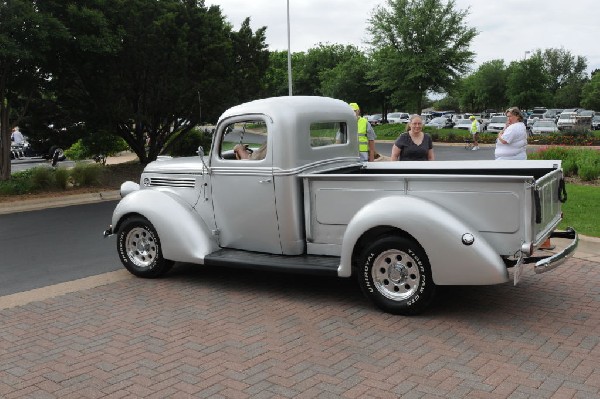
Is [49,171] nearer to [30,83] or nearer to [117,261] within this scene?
[30,83]

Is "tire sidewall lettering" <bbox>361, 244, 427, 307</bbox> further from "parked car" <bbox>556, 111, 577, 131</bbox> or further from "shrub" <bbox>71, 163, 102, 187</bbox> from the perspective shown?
"parked car" <bbox>556, 111, 577, 131</bbox>

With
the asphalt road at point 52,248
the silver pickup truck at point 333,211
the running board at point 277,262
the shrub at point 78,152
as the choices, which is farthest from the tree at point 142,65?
the running board at point 277,262

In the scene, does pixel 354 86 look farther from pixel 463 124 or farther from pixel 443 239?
pixel 443 239

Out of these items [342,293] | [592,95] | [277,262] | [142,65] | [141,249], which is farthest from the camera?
[592,95]

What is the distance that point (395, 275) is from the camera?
564 centimetres

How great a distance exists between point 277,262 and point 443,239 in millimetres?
1760

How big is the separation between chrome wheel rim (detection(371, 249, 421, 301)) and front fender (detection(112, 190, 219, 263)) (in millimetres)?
2010

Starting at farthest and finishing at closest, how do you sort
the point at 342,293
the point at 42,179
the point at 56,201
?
the point at 42,179 < the point at 56,201 < the point at 342,293

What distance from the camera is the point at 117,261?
8.19 meters

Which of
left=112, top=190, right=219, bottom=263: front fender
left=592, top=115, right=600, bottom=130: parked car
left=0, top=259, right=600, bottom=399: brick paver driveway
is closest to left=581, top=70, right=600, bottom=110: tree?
left=592, top=115, right=600, bottom=130: parked car

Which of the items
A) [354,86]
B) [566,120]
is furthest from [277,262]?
[354,86]

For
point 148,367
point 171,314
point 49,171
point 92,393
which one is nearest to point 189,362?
point 148,367

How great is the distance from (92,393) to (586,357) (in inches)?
140

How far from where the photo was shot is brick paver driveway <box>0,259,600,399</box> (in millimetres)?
4234
